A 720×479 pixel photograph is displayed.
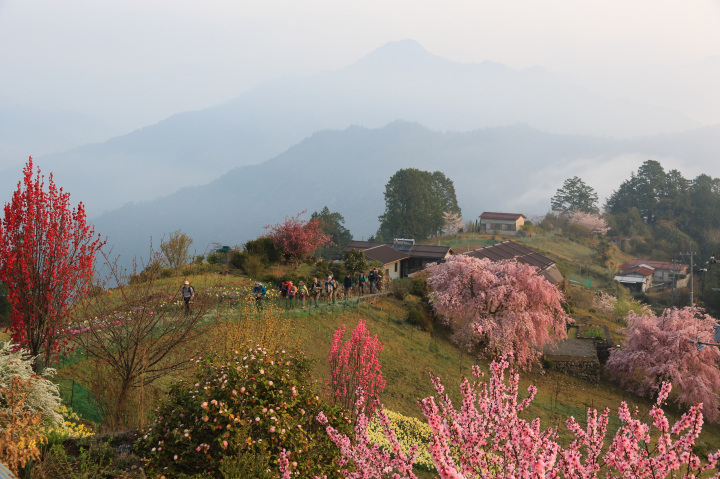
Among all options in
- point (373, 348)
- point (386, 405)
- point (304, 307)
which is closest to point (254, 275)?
point (304, 307)

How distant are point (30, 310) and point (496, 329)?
1877cm

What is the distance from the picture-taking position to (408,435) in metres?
13.3

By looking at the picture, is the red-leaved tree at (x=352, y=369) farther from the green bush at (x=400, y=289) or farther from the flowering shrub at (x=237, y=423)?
the green bush at (x=400, y=289)

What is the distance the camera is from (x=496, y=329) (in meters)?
24.4

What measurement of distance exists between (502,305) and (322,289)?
856 cm

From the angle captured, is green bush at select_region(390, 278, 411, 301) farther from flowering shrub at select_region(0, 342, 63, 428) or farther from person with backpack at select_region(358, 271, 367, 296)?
flowering shrub at select_region(0, 342, 63, 428)

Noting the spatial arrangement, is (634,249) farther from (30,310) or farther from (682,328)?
(30,310)

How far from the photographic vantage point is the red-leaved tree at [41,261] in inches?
Answer: 425

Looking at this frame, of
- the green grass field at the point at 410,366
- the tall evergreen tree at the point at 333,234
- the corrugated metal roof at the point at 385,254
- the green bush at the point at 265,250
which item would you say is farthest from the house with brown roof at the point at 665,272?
the green bush at the point at 265,250

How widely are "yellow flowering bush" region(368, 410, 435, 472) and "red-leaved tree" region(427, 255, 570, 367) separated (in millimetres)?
9984

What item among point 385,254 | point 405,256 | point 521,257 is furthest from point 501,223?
point 385,254

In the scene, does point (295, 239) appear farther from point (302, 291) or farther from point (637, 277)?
point (637, 277)

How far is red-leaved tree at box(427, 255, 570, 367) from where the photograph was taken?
24234mm

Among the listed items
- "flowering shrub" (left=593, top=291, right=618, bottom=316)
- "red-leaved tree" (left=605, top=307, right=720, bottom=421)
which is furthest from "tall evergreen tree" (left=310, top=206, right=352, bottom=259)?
"red-leaved tree" (left=605, top=307, right=720, bottom=421)
